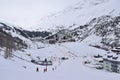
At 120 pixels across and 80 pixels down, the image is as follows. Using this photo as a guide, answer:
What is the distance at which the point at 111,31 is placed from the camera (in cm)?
17275

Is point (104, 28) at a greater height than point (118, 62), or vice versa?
point (104, 28)

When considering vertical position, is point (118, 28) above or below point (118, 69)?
above

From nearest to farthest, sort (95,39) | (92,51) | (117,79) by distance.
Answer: (117,79), (92,51), (95,39)

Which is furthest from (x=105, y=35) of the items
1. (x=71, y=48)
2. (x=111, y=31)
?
(x=71, y=48)

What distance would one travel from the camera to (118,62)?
39188mm

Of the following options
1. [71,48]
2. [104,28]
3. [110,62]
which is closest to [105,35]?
[104,28]

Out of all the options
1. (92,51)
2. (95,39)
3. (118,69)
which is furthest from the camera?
(95,39)

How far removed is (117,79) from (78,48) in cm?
8632

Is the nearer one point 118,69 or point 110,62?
point 118,69

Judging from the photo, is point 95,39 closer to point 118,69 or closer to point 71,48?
point 71,48

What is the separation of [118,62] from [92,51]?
200 ft

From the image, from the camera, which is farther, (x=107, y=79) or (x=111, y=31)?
(x=111, y=31)

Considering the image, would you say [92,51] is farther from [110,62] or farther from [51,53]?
[110,62]

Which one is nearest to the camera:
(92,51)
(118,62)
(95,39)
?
(118,62)
